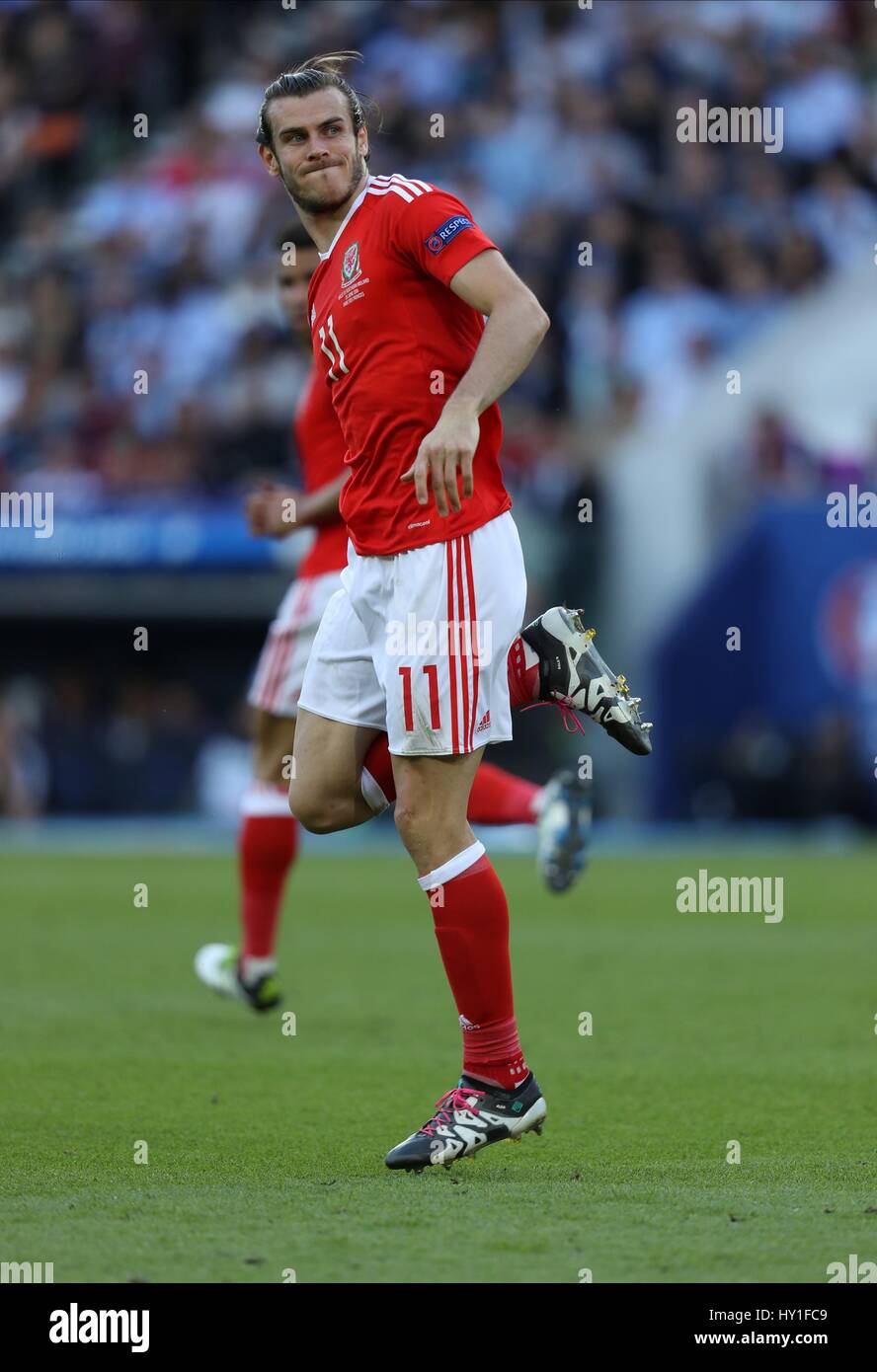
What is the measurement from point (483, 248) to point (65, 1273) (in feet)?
7.28

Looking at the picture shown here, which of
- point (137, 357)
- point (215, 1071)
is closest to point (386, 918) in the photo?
point (215, 1071)

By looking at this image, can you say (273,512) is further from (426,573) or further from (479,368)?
(479,368)

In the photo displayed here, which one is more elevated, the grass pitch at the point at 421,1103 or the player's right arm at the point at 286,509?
the player's right arm at the point at 286,509

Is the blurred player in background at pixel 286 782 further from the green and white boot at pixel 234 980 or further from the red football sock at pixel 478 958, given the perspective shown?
the red football sock at pixel 478 958

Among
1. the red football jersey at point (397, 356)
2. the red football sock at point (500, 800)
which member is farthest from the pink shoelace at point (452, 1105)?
the red football sock at point (500, 800)

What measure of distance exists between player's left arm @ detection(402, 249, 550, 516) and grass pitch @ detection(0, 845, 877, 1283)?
4.69ft

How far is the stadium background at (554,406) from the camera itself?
1576 centimetres

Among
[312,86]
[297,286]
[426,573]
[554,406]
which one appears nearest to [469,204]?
[554,406]

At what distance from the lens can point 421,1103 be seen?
5.18 metres

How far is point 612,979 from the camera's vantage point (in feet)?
26.0

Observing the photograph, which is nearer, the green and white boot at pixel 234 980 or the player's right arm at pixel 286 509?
the player's right arm at pixel 286 509

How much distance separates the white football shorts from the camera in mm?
4344

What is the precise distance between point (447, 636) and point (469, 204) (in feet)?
47.9

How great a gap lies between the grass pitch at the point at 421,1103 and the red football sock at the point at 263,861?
319 mm
